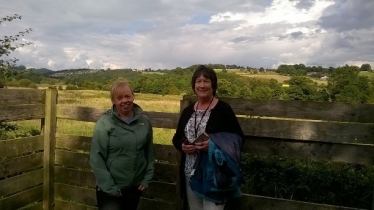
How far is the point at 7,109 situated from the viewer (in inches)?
176

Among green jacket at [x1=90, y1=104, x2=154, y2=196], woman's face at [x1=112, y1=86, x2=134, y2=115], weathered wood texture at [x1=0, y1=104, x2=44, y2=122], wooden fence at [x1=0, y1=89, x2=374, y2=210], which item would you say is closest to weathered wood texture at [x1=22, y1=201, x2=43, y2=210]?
wooden fence at [x1=0, y1=89, x2=374, y2=210]

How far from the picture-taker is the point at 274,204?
3.83m

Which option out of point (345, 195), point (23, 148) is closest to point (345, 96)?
point (345, 195)

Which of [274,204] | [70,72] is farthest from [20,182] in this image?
[70,72]

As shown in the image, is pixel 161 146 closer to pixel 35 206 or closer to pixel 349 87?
pixel 35 206

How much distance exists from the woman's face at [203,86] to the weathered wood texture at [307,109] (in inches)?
23.6

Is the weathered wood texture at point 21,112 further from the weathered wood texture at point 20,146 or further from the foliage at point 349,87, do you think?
the foliage at point 349,87

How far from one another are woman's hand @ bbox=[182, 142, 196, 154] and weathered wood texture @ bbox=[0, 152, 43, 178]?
251 cm

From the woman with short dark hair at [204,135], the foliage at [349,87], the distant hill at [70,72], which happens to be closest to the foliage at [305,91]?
the foliage at [349,87]

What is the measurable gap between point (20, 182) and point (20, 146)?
49 cm

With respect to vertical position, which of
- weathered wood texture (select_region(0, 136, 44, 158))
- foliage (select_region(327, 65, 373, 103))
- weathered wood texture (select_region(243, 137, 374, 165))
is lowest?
weathered wood texture (select_region(0, 136, 44, 158))

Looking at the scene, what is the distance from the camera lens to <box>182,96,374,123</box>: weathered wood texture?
11.4ft

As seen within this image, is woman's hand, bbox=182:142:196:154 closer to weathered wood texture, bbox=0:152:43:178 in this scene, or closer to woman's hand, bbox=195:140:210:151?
woman's hand, bbox=195:140:210:151

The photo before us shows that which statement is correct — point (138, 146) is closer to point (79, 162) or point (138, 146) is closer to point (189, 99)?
point (189, 99)
